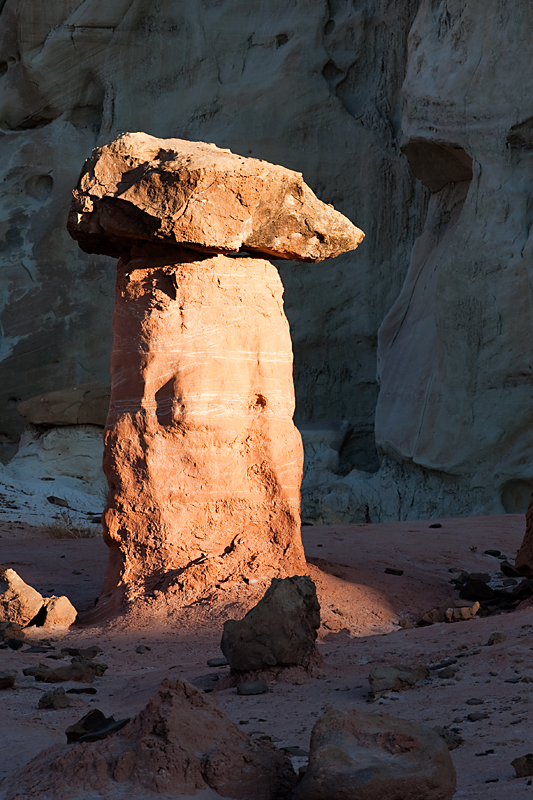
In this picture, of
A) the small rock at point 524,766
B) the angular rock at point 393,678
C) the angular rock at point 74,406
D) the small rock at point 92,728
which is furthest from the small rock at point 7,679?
the angular rock at point 74,406

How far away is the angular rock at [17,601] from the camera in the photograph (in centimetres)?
569

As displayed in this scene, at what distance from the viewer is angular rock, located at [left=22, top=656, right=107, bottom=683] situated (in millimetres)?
4250

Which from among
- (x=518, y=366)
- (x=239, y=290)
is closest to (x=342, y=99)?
(x=518, y=366)

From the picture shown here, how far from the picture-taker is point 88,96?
56.9ft

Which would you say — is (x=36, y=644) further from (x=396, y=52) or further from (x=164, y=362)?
(x=396, y=52)

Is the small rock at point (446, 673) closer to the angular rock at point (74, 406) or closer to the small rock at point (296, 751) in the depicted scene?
the small rock at point (296, 751)

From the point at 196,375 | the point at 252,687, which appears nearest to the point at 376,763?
the point at 252,687

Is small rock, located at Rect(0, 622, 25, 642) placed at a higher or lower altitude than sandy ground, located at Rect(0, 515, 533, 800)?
lower

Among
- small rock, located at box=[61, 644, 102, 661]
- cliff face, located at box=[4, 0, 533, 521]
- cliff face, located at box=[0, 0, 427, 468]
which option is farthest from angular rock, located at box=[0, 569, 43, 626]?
cliff face, located at box=[0, 0, 427, 468]

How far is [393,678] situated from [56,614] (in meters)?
2.76

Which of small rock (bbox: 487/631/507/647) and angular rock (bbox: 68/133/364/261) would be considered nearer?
small rock (bbox: 487/631/507/647)

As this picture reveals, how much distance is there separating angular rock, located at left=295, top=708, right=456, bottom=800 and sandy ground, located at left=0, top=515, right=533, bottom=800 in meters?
0.18

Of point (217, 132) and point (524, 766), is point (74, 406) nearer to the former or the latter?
point (217, 132)

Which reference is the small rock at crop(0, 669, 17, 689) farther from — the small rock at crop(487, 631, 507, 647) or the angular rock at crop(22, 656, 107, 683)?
the small rock at crop(487, 631, 507, 647)
